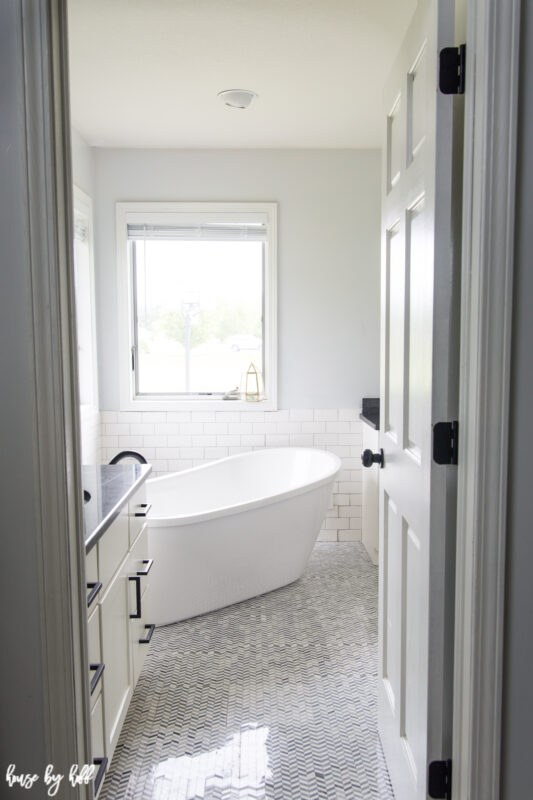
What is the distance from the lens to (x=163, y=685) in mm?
2609

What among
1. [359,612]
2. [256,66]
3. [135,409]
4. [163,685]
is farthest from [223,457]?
[256,66]

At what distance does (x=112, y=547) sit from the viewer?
75.9 inches

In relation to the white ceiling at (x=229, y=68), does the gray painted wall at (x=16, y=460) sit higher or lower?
lower

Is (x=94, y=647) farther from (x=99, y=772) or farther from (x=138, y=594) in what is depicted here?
(x=138, y=594)

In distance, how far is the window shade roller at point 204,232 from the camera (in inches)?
171

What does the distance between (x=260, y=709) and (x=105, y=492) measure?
3.50 ft

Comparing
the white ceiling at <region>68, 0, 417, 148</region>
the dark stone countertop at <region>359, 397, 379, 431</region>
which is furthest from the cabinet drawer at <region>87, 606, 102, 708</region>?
the dark stone countertop at <region>359, 397, 379, 431</region>

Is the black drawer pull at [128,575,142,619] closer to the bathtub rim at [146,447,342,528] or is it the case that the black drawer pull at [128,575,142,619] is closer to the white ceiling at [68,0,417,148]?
the bathtub rim at [146,447,342,528]

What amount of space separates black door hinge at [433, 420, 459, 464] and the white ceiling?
1.88m

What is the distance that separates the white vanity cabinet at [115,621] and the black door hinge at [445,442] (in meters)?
0.92

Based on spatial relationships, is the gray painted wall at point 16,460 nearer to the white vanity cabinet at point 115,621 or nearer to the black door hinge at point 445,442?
the white vanity cabinet at point 115,621

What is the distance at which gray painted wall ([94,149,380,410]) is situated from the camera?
4.30 metres

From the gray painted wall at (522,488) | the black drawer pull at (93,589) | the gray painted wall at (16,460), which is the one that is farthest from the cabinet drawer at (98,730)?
the gray painted wall at (522,488)

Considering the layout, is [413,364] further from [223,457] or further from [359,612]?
[223,457]
